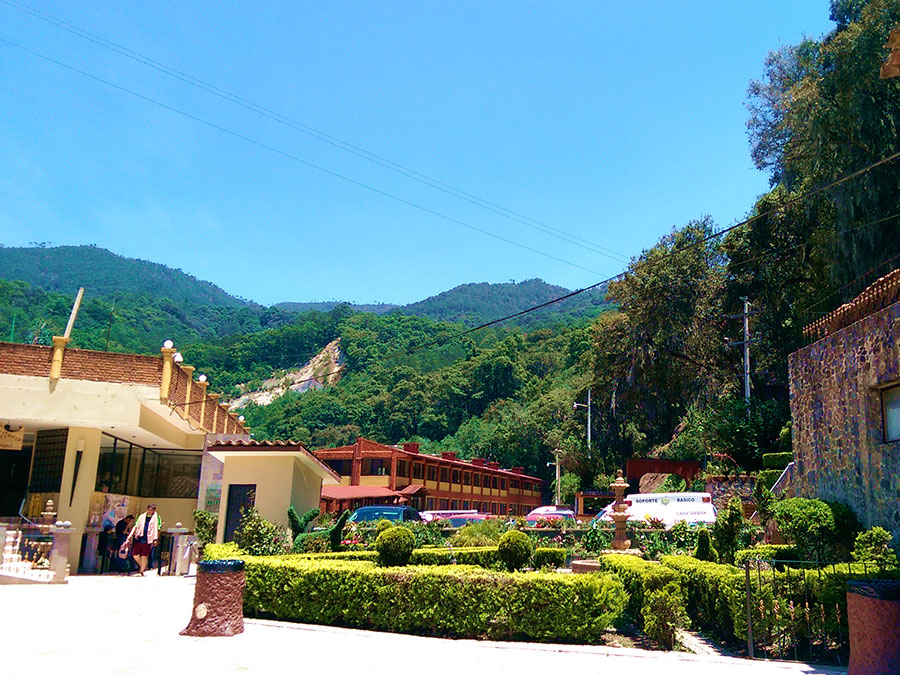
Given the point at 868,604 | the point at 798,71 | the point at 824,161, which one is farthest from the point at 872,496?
the point at 798,71

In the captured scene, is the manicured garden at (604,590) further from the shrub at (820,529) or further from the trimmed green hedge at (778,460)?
the trimmed green hedge at (778,460)

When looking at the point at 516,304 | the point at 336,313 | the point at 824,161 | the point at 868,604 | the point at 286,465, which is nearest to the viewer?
the point at 868,604

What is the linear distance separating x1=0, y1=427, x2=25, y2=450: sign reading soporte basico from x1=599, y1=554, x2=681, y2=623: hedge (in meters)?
17.6

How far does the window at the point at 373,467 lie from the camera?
54344 millimetres

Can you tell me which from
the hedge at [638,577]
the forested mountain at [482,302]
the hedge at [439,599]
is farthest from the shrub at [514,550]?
the forested mountain at [482,302]

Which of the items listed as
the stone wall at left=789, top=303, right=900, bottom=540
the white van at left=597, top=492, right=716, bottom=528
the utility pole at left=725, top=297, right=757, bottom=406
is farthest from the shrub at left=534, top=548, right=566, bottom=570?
the utility pole at left=725, top=297, right=757, bottom=406

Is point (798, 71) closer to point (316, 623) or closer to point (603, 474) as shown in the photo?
point (603, 474)

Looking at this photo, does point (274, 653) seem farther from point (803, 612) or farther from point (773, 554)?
point (773, 554)

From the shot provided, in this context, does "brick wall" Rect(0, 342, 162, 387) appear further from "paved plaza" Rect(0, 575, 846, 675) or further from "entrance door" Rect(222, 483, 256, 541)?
"paved plaza" Rect(0, 575, 846, 675)

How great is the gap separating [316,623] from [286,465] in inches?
397

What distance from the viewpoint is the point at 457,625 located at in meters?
10.7

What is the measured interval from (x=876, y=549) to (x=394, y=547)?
294 inches

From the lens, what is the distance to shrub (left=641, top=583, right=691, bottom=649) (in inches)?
398

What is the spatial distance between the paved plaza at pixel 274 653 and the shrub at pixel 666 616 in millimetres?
413
